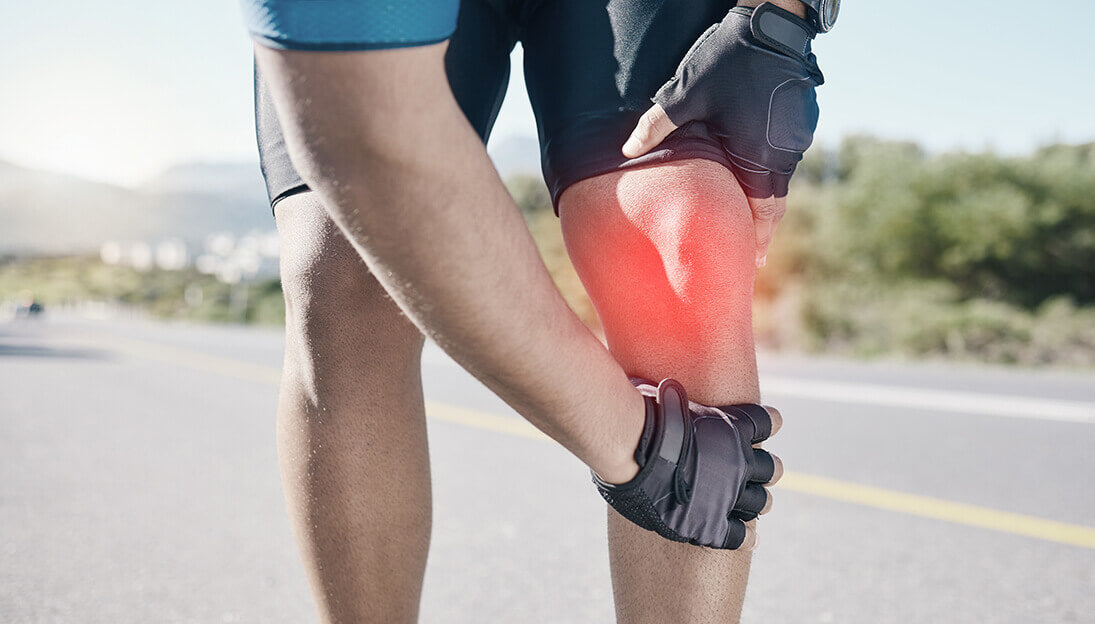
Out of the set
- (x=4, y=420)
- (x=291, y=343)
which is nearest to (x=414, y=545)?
(x=291, y=343)

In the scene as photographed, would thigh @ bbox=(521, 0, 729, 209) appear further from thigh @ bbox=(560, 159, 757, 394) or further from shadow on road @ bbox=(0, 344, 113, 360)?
shadow on road @ bbox=(0, 344, 113, 360)

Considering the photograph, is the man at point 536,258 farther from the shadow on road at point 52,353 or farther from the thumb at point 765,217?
the shadow on road at point 52,353

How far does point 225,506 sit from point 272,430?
1458 mm

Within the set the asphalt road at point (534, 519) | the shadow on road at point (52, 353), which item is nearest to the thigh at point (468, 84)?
the asphalt road at point (534, 519)

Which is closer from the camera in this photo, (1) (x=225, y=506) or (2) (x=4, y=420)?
(1) (x=225, y=506)

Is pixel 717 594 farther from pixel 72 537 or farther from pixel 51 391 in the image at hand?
pixel 51 391

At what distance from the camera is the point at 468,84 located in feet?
3.29

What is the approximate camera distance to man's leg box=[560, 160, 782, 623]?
3.02ft

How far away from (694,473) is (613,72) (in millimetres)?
438

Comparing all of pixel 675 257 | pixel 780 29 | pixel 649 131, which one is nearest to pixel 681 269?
pixel 675 257

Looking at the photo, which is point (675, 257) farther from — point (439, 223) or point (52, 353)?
point (52, 353)

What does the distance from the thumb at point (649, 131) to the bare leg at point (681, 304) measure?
1.1 inches

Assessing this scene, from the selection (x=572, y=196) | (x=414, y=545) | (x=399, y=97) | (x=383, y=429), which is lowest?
(x=414, y=545)

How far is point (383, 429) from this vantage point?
1144 mm
